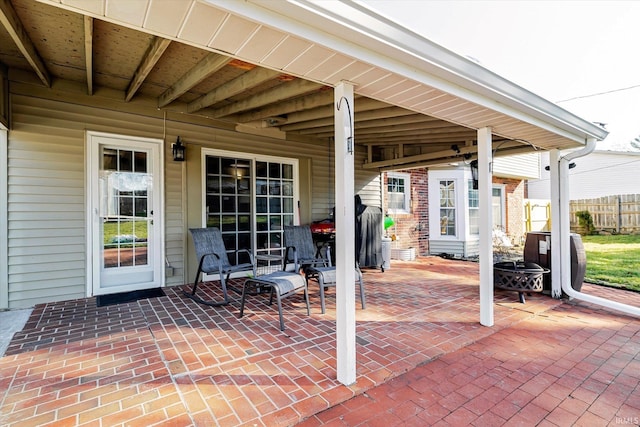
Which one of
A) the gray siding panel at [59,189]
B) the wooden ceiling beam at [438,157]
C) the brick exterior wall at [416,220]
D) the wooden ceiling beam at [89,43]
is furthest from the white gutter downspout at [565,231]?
the wooden ceiling beam at [89,43]

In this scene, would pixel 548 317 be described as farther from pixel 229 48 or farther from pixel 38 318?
pixel 38 318

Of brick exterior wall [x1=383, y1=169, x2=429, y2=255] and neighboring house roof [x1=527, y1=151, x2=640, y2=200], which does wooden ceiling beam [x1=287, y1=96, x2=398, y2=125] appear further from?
neighboring house roof [x1=527, y1=151, x2=640, y2=200]

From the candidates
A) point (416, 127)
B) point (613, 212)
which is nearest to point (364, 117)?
point (416, 127)

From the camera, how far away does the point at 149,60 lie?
3.09m

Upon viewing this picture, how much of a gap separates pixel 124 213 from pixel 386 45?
4.13m

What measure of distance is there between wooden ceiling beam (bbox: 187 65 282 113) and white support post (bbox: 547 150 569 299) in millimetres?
3804

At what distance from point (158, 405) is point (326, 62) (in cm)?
227

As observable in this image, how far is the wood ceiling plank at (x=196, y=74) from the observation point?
3.03 meters

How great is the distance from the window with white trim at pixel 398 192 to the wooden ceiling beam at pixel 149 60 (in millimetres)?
5661

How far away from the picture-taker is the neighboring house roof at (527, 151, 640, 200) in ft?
43.4

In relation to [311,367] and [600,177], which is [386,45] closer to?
[311,367]

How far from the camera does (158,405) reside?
6.18 feet

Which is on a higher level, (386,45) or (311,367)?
(386,45)

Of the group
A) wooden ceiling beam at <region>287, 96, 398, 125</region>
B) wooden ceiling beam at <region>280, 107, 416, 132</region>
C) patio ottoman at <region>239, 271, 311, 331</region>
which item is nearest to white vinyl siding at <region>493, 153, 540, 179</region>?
wooden ceiling beam at <region>280, 107, 416, 132</region>
